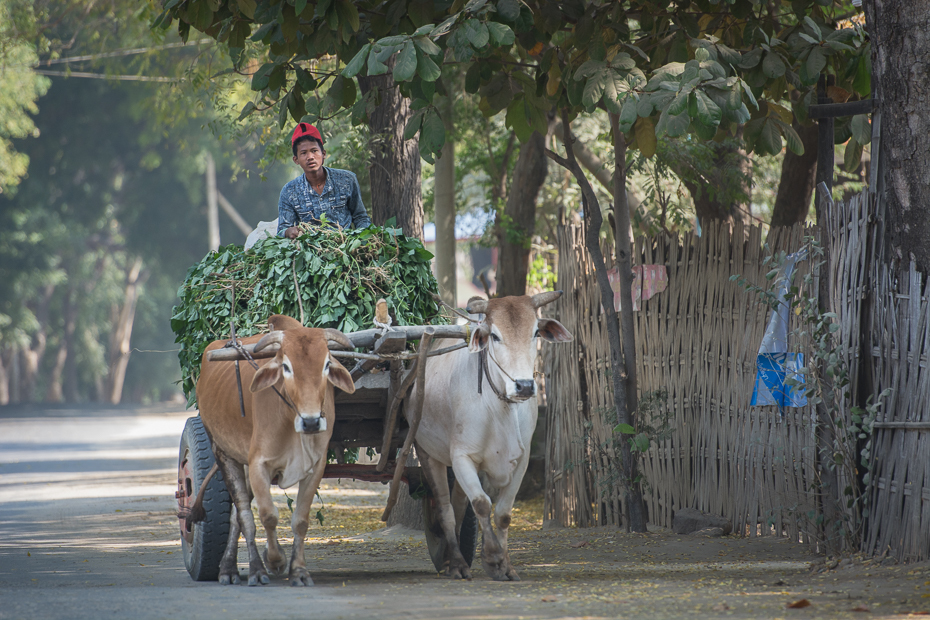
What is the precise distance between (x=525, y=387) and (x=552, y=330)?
25.8 inches

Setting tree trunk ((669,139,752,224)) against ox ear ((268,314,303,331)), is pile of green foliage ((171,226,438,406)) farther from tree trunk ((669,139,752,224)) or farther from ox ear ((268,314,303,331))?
tree trunk ((669,139,752,224))

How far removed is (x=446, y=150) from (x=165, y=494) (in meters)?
5.37

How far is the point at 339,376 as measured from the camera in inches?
211

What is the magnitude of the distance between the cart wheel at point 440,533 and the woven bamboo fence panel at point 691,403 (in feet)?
6.36

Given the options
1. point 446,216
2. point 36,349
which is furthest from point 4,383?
point 446,216

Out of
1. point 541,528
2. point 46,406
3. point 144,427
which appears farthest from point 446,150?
point 46,406

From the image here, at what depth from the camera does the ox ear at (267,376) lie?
5289 millimetres

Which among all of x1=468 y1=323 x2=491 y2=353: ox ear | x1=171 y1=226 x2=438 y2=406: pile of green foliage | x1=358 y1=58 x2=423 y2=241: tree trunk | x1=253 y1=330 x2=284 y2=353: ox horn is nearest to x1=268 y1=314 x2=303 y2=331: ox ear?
x1=253 y1=330 x2=284 y2=353: ox horn

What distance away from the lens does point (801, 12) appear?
7.39m

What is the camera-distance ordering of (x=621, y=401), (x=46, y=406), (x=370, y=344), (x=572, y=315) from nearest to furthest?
1. (x=370, y=344)
2. (x=621, y=401)
3. (x=572, y=315)
4. (x=46, y=406)

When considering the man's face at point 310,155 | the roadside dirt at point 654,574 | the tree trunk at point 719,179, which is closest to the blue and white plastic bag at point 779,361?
the roadside dirt at point 654,574

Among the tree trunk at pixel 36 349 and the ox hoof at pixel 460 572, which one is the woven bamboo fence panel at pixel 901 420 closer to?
the ox hoof at pixel 460 572

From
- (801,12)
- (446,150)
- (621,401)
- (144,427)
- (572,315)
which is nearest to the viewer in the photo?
(801,12)

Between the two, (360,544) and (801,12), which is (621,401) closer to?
(360,544)
